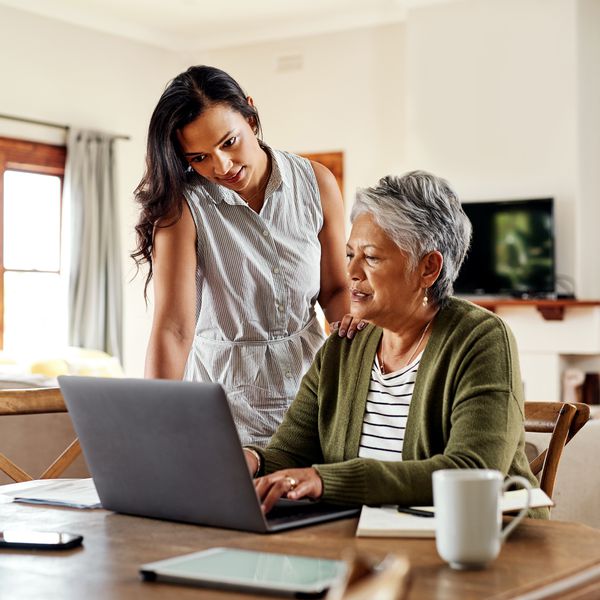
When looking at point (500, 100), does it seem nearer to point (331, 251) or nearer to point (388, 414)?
point (331, 251)

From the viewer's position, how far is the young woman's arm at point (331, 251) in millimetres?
2416

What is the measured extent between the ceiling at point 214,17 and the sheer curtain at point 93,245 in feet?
2.67

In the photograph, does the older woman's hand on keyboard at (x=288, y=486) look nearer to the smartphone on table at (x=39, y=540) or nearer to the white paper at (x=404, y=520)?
the white paper at (x=404, y=520)

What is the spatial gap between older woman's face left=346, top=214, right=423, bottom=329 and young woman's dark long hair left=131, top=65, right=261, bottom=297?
436mm

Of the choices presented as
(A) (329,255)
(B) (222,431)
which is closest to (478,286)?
(A) (329,255)

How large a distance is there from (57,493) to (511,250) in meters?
5.43

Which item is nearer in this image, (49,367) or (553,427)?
(553,427)

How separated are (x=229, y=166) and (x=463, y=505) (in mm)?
1120

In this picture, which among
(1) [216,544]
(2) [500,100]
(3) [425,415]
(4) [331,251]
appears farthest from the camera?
(2) [500,100]

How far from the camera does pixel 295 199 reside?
234 cm

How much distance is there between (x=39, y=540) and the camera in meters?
1.36

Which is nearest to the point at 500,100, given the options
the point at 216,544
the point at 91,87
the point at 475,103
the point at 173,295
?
the point at 475,103

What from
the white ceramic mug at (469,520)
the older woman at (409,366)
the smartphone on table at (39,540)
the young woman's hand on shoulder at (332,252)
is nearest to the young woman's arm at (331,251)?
the young woman's hand on shoulder at (332,252)

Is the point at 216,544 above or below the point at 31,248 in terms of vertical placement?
below
